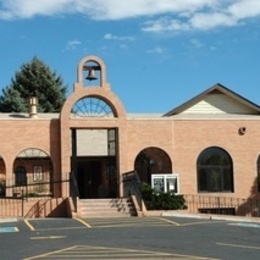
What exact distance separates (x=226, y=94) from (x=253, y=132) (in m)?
6.38

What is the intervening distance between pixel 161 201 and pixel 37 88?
31.5 meters

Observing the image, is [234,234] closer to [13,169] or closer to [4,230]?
[4,230]

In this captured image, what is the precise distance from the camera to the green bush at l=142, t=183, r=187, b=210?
30.4 meters

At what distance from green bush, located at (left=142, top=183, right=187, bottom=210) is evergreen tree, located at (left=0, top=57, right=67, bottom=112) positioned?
28.1m

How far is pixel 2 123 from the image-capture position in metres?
32.7

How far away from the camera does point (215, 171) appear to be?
115ft

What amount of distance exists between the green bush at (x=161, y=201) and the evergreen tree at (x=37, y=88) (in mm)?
28058

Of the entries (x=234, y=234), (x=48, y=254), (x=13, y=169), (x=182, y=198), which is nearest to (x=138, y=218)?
(x=182, y=198)

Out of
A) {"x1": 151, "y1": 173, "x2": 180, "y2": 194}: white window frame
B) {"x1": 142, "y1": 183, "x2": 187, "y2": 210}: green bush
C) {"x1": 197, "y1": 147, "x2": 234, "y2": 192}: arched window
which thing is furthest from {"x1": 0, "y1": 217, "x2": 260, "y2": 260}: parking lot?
{"x1": 197, "y1": 147, "x2": 234, "y2": 192}: arched window

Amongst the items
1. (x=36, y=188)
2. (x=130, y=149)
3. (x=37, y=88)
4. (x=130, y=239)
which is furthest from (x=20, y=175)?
(x=37, y=88)

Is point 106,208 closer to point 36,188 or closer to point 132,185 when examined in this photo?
point 132,185

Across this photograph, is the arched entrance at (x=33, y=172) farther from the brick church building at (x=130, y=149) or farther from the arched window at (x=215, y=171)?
the arched window at (x=215, y=171)

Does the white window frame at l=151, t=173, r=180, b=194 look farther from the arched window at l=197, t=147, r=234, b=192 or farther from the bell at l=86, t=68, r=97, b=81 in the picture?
the bell at l=86, t=68, r=97, b=81

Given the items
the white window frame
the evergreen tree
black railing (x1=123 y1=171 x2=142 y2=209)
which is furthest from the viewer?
the evergreen tree
